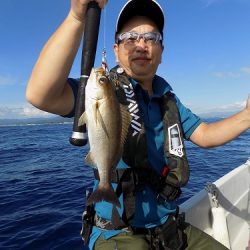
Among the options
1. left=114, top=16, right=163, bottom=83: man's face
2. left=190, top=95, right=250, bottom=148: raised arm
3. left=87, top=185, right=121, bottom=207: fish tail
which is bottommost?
left=87, top=185, right=121, bottom=207: fish tail

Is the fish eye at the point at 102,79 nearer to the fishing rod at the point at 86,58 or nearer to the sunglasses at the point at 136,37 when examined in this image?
the fishing rod at the point at 86,58

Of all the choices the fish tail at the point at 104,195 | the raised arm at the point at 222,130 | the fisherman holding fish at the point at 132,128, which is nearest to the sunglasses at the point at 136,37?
the fisherman holding fish at the point at 132,128

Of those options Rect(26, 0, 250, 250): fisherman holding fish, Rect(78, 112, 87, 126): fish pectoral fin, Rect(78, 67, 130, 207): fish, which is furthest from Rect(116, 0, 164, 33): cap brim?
Rect(78, 112, 87, 126): fish pectoral fin

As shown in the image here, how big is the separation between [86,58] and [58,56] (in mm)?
250

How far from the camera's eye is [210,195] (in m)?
5.29

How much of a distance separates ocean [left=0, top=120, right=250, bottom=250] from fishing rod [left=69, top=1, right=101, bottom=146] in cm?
489

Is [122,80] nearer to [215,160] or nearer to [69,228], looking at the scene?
[69,228]

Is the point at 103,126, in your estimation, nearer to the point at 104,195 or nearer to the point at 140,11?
the point at 104,195

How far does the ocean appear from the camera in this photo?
7.30 m

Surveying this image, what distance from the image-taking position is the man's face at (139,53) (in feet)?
11.5

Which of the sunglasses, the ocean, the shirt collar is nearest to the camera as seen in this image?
the sunglasses

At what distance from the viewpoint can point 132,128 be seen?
326 centimetres

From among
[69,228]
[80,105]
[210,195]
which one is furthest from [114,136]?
[69,228]

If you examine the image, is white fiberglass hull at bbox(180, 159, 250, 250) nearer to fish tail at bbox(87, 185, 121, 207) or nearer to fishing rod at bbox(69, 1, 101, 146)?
fish tail at bbox(87, 185, 121, 207)
